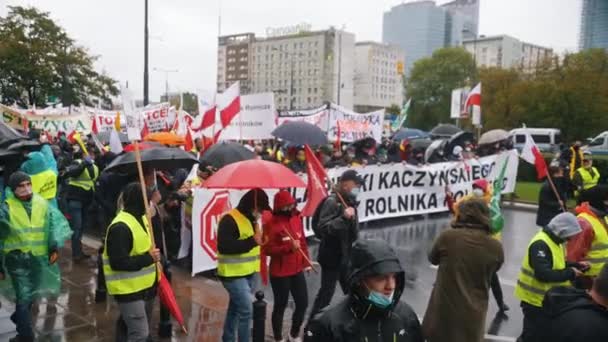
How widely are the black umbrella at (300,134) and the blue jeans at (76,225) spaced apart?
3.93 m

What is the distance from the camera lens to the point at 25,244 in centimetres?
503

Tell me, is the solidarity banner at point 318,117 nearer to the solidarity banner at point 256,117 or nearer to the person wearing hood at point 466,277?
the solidarity banner at point 256,117

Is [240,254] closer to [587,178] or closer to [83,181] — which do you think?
[83,181]

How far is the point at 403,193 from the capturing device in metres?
12.6

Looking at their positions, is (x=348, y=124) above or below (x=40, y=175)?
above

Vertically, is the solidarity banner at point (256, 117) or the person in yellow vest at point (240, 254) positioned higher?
the solidarity banner at point (256, 117)

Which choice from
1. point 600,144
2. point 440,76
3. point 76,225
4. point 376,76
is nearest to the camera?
point 76,225

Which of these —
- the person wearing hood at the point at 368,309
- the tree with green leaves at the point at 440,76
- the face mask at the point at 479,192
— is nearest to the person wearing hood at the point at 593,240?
the face mask at the point at 479,192

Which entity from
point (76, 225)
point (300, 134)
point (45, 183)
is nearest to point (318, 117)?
point (300, 134)

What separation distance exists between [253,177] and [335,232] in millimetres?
1101

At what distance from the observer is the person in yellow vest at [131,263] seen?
406 centimetres

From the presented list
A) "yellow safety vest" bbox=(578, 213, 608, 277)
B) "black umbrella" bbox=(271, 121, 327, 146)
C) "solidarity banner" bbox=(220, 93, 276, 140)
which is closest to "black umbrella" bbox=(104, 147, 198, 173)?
"solidarity banner" bbox=(220, 93, 276, 140)

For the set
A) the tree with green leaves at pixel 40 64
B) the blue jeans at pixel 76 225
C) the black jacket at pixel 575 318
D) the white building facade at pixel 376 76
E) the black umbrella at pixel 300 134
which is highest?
the white building facade at pixel 376 76

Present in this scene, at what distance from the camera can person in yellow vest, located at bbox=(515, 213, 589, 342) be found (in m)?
4.31
